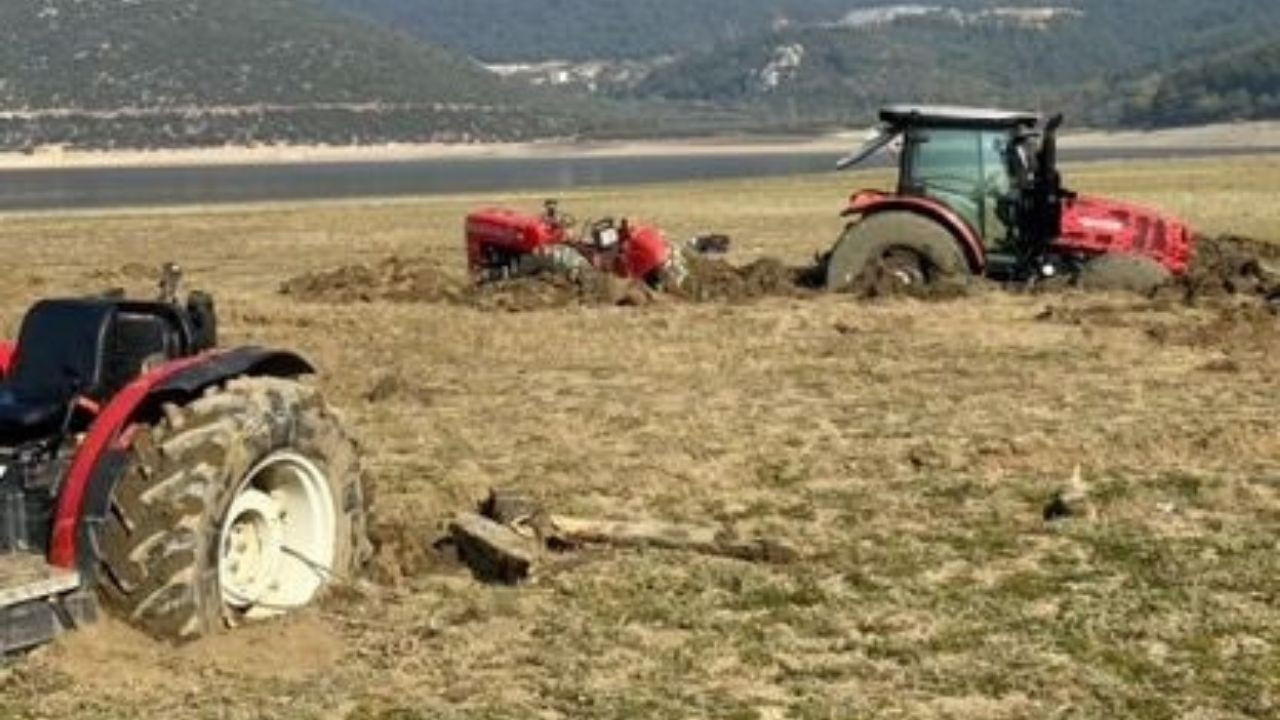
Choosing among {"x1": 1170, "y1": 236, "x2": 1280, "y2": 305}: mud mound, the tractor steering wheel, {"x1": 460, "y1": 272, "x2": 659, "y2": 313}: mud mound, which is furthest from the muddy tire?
the tractor steering wheel

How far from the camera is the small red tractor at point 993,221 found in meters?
19.8

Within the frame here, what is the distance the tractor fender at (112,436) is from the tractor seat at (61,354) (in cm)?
18

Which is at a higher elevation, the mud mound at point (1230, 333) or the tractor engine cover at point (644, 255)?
the tractor engine cover at point (644, 255)

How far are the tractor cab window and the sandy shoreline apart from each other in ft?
419

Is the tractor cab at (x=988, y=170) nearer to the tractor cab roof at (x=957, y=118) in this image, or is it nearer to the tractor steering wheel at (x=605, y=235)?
the tractor cab roof at (x=957, y=118)

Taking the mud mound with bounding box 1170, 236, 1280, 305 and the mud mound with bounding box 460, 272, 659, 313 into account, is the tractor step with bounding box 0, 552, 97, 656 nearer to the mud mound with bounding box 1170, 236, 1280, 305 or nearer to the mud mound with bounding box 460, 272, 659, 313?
the mud mound with bounding box 460, 272, 659, 313

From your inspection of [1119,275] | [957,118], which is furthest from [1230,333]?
[957,118]

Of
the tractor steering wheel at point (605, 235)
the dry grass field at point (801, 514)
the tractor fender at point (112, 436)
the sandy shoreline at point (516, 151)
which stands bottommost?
the sandy shoreline at point (516, 151)

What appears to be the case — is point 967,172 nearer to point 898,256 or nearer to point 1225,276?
point 898,256

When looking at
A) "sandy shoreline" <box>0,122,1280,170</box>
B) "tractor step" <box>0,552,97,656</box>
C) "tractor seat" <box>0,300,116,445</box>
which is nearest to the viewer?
"tractor step" <box>0,552,97,656</box>

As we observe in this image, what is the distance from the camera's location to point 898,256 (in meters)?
20.2

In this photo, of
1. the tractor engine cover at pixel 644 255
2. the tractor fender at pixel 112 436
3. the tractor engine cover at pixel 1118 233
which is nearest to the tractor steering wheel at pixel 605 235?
the tractor engine cover at pixel 644 255

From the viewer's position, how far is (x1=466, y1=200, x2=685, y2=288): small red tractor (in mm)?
21109

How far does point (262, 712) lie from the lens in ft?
21.9
